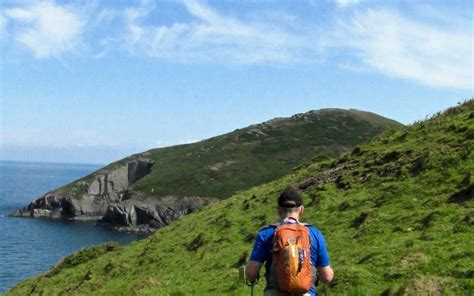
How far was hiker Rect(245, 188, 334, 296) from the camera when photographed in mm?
7285

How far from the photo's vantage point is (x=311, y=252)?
7.62 metres

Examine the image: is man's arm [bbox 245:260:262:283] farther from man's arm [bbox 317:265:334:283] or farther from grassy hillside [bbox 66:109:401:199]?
grassy hillside [bbox 66:109:401:199]

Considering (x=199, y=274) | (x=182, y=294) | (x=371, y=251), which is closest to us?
(x=371, y=251)

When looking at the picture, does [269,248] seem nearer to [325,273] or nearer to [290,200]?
[290,200]

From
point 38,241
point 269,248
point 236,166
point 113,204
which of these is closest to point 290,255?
point 269,248

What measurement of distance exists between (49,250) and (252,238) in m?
81.7

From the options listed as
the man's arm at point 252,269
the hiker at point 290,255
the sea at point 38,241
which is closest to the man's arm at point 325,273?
the hiker at point 290,255

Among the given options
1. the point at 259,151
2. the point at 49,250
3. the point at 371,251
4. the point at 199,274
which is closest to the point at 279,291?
the point at 371,251

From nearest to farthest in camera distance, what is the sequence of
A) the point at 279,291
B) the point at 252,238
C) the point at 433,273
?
1. the point at 279,291
2. the point at 433,273
3. the point at 252,238

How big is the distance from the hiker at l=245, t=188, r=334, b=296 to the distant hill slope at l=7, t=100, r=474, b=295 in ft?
20.5

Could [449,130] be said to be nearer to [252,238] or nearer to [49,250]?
[252,238]

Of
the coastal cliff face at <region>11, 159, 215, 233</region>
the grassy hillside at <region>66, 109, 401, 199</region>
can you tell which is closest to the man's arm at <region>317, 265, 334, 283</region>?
the coastal cliff face at <region>11, 159, 215, 233</region>

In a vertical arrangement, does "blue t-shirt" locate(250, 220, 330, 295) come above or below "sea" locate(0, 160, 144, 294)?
above

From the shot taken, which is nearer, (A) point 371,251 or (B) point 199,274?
(A) point 371,251
